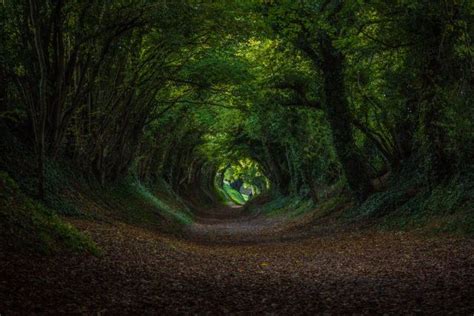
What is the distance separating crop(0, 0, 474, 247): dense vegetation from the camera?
12969 mm

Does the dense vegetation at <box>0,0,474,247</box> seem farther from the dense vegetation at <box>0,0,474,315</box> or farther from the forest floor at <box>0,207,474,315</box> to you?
the forest floor at <box>0,207,474,315</box>

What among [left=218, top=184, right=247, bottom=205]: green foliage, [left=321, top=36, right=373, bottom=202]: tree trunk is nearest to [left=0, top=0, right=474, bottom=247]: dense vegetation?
[left=321, top=36, right=373, bottom=202]: tree trunk

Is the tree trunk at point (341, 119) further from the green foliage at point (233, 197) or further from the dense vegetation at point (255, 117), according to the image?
the green foliage at point (233, 197)

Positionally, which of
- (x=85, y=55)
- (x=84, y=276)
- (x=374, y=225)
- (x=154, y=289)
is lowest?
(x=374, y=225)

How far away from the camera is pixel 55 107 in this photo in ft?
45.7

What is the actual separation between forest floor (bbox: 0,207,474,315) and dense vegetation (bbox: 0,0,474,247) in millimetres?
3225

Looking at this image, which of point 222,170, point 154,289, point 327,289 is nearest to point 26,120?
point 154,289

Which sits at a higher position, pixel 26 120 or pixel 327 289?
pixel 26 120

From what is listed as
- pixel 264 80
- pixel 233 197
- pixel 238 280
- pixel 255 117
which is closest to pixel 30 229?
pixel 238 280

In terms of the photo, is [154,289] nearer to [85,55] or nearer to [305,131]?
[85,55]

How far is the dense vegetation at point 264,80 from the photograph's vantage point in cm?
1297

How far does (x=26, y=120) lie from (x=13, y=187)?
6106 mm

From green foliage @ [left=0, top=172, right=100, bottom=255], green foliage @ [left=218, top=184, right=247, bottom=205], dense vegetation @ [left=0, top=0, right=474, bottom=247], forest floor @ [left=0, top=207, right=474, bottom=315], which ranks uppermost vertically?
dense vegetation @ [left=0, top=0, right=474, bottom=247]

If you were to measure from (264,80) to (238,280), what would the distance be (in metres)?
14.5
